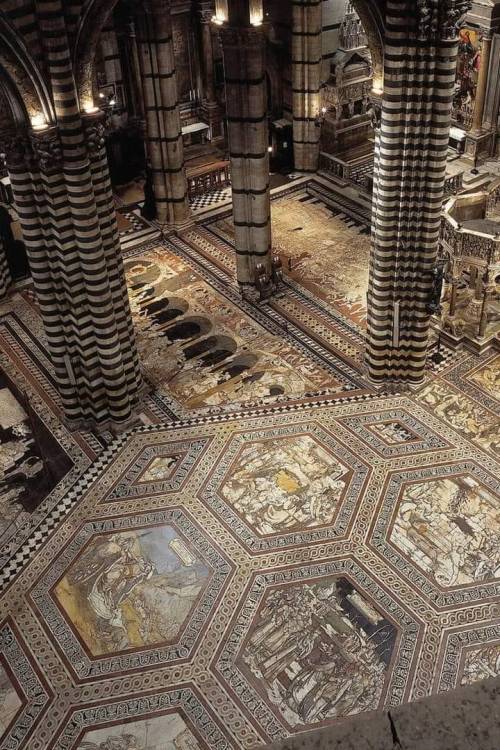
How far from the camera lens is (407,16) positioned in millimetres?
11078

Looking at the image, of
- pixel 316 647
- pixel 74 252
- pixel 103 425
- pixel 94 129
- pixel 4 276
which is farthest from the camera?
pixel 4 276

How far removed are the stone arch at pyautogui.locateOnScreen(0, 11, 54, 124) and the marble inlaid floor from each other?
210 inches

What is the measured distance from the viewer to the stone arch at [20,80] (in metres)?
10.2

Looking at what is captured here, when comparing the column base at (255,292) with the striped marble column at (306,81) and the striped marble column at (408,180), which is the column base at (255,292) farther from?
the striped marble column at (306,81)

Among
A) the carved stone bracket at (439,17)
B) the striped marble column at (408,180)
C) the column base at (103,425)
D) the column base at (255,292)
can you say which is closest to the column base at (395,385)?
the striped marble column at (408,180)

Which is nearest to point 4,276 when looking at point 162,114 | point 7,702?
point 162,114

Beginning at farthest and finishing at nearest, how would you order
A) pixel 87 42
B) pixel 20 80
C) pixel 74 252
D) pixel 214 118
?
1. pixel 214 118
2. pixel 74 252
3. pixel 87 42
4. pixel 20 80

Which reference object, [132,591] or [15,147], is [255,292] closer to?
[15,147]

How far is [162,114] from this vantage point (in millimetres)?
17844

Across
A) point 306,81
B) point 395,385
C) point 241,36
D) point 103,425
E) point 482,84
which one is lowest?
point 103,425

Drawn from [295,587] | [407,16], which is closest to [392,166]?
[407,16]

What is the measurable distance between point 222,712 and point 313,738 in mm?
7716

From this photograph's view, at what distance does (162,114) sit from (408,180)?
756 cm

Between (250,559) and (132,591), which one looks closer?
(132,591)
